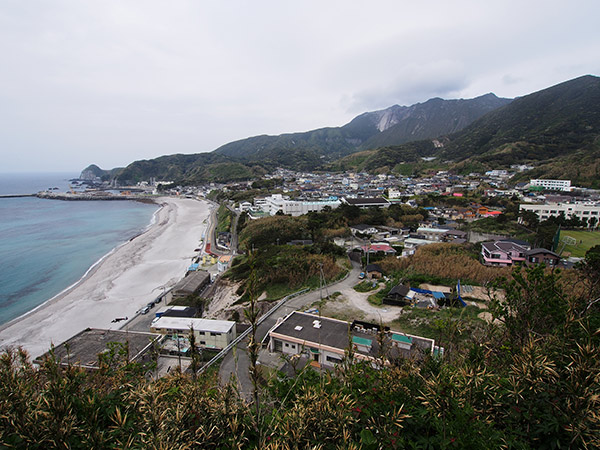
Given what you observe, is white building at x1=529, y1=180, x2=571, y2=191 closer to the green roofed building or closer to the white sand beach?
the green roofed building

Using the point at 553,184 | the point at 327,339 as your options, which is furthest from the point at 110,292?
the point at 553,184

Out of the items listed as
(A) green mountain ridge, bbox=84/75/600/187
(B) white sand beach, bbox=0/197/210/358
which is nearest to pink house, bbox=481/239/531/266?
(B) white sand beach, bbox=0/197/210/358

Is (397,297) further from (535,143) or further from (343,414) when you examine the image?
(535,143)

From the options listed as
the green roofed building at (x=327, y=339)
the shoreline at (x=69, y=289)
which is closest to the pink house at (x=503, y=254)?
the green roofed building at (x=327, y=339)

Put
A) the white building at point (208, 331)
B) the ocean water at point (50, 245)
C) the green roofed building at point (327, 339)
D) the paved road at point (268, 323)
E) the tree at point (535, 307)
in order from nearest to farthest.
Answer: the tree at point (535, 307)
the paved road at point (268, 323)
the green roofed building at point (327, 339)
the white building at point (208, 331)
the ocean water at point (50, 245)

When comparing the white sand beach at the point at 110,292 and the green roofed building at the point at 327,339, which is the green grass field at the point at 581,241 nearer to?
the green roofed building at the point at 327,339
